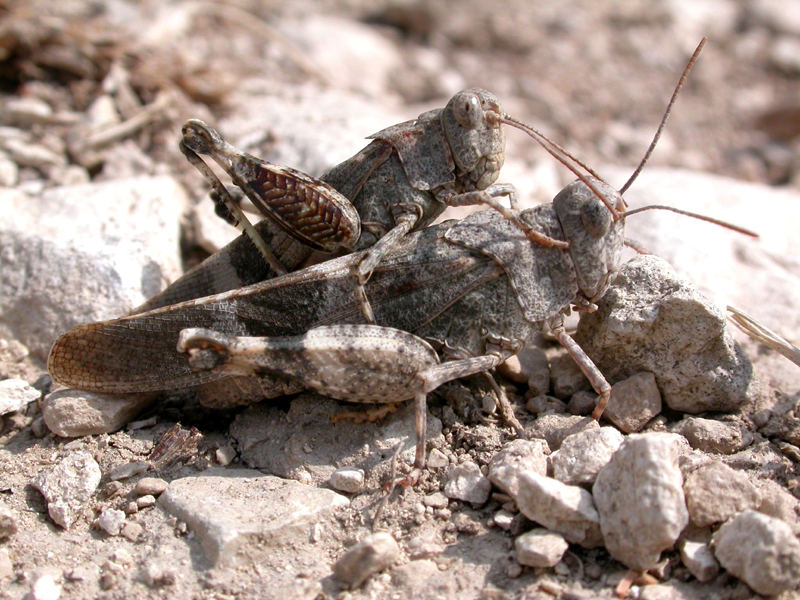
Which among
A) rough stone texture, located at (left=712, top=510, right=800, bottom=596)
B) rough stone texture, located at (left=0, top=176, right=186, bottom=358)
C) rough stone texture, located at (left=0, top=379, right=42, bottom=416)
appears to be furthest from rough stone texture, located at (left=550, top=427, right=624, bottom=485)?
rough stone texture, located at (left=0, top=379, right=42, bottom=416)

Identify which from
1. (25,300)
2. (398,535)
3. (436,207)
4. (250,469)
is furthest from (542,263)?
(25,300)

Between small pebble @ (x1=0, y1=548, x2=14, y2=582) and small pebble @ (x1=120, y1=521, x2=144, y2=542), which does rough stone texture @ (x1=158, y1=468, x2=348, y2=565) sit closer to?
small pebble @ (x1=120, y1=521, x2=144, y2=542)

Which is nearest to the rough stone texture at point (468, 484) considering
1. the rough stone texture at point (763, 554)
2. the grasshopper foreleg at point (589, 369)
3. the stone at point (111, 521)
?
the grasshopper foreleg at point (589, 369)

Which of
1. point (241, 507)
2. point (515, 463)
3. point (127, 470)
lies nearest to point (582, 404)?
point (515, 463)

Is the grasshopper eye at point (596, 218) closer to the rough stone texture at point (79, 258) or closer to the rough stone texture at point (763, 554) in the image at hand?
the rough stone texture at point (763, 554)

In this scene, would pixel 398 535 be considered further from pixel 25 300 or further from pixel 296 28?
pixel 296 28

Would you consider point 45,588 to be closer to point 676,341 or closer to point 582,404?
point 582,404
